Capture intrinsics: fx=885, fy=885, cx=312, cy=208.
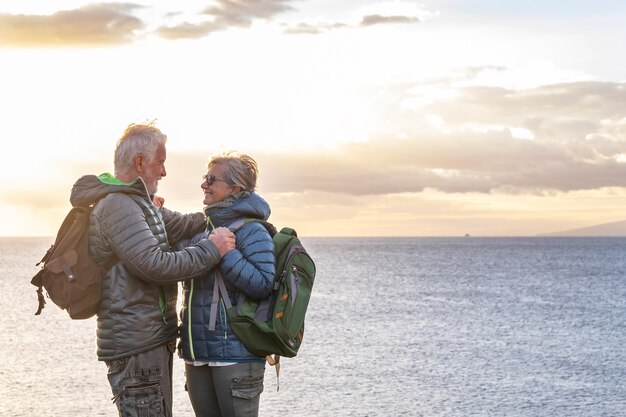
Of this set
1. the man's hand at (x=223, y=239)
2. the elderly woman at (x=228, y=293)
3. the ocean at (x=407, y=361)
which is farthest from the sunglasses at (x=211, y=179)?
the ocean at (x=407, y=361)

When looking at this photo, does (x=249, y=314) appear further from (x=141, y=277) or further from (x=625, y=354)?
(x=625, y=354)

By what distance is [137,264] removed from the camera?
451cm

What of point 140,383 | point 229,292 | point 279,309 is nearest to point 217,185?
point 229,292

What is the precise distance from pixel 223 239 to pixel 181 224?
1.64ft

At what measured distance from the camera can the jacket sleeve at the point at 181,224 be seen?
504 centimetres

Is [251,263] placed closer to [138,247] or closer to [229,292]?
[229,292]

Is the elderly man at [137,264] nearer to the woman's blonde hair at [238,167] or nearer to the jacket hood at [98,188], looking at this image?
the jacket hood at [98,188]

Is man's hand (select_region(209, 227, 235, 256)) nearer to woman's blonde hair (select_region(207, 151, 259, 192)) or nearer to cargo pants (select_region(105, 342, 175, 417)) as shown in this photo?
woman's blonde hair (select_region(207, 151, 259, 192))

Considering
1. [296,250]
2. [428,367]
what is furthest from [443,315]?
[296,250]

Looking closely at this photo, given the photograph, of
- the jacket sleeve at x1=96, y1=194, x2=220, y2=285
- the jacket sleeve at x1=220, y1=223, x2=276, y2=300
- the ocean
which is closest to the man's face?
the jacket sleeve at x1=96, y1=194, x2=220, y2=285

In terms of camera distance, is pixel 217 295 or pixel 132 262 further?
pixel 217 295

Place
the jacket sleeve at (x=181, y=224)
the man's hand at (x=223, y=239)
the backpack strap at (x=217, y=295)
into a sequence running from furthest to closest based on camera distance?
the jacket sleeve at (x=181, y=224)
the backpack strap at (x=217, y=295)
the man's hand at (x=223, y=239)

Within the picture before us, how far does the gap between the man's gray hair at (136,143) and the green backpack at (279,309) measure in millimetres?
625

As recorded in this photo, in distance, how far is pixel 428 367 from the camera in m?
25.3
